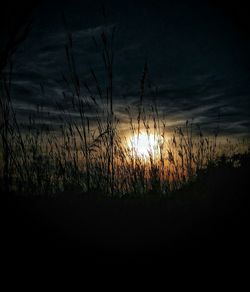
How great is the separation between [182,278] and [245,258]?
0.27m

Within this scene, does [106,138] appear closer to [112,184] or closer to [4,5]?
[112,184]

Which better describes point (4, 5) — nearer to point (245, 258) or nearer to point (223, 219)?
point (223, 219)

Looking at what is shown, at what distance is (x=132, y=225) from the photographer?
140cm

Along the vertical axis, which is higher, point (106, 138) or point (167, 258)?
point (106, 138)

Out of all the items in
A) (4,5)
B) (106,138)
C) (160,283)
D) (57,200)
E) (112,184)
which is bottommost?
(160,283)

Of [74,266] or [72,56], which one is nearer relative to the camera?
[74,266]

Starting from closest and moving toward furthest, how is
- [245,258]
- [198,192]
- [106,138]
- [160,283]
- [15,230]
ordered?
1. [160,283]
2. [245,258]
3. [15,230]
4. [198,192]
5. [106,138]

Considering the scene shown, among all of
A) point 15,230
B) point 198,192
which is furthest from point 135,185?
point 15,230

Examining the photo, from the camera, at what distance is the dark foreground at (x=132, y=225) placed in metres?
1.20

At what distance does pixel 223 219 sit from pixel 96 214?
606 mm

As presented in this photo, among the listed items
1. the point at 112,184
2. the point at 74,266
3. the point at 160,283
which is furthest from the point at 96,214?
the point at 112,184

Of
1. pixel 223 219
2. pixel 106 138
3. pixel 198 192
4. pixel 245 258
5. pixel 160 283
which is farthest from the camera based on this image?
pixel 106 138

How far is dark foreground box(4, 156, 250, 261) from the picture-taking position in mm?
1199

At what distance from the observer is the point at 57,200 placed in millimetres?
1661
